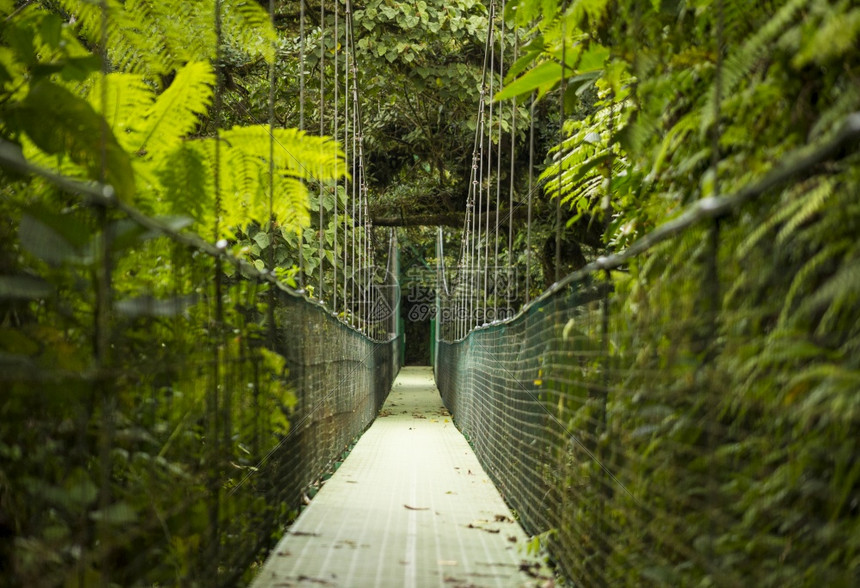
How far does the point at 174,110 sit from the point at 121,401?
1.28 m

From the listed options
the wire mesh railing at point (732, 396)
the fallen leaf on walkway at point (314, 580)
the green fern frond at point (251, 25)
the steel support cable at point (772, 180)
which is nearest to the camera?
the steel support cable at point (772, 180)

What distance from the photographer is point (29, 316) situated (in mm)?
1436

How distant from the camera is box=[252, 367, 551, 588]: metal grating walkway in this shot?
2.20 metres

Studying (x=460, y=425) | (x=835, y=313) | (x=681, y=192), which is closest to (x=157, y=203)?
(x=681, y=192)

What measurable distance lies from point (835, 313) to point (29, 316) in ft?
4.20

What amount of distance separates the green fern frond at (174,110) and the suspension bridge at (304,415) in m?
0.06

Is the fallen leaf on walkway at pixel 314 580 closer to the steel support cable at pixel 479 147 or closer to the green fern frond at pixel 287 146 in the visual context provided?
the green fern frond at pixel 287 146

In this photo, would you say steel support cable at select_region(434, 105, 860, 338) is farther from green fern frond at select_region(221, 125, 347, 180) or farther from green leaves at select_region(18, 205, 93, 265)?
green fern frond at select_region(221, 125, 347, 180)

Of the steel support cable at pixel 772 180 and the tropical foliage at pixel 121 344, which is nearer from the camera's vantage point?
the steel support cable at pixel 772 180

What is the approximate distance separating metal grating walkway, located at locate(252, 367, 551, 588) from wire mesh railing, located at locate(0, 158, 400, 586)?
9.9 inches

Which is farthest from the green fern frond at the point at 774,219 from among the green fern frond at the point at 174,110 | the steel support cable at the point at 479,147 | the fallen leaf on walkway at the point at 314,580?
the steel support cable at the point at 479,147

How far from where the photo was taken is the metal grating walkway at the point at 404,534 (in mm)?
2197

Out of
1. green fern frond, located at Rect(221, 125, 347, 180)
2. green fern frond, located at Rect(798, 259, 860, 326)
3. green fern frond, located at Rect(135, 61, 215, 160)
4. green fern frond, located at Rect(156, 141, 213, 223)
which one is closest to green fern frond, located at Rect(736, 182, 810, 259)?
green fern frond, located at Rect(798, 259, 860, 326)

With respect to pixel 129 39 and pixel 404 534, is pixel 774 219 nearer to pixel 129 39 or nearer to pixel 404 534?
pixel 404 534
